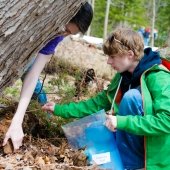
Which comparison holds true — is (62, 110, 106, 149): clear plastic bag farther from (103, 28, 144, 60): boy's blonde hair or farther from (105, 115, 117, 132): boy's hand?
(103, 28, 144, 60): boy's blonde hair

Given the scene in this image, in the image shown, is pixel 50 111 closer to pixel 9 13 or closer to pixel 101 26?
pixel 9 13

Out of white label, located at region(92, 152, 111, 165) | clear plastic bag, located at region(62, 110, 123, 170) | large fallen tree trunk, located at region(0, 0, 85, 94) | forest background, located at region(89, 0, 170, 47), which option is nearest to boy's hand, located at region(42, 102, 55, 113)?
clear plastic bag, located at region(62, 110, 123, 170)

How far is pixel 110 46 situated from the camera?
3.52 metres

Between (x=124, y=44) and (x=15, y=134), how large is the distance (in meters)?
1.05

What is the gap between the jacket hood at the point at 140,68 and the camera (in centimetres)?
345

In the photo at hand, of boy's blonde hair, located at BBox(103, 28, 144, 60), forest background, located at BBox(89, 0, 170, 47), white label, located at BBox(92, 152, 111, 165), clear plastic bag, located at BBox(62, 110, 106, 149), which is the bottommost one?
white label, located at BBox(92, 152, 111, 165)

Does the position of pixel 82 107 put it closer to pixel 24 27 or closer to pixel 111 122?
pixel 111 122

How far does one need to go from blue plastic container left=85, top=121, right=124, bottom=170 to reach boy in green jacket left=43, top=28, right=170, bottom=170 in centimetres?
9

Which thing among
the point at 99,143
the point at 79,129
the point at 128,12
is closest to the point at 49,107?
the point at 79,129

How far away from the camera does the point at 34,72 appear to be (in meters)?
3.56

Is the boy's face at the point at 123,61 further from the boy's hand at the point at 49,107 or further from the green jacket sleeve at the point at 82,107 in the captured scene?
the boy's hand at the point at 49,107

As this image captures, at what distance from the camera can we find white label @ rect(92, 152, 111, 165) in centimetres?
342

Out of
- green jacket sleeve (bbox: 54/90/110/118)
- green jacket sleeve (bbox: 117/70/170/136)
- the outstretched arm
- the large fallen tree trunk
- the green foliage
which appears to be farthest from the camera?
the green foliage

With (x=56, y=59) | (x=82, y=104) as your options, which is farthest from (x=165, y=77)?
(x=56, y=59)
